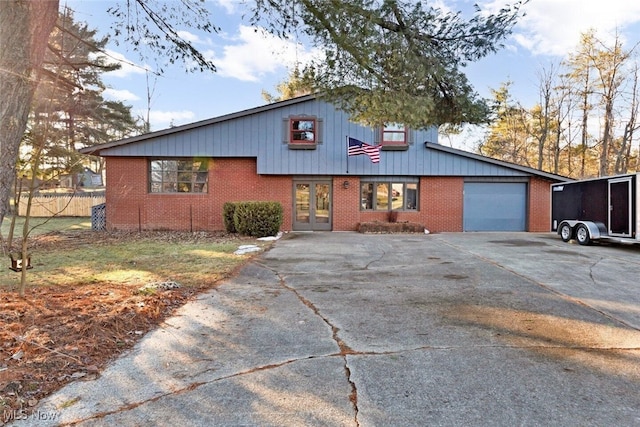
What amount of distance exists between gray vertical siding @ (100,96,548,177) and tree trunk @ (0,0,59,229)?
36.6ft

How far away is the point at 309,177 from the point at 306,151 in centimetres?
111

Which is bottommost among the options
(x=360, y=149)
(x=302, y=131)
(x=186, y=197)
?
(x=186, y=197)

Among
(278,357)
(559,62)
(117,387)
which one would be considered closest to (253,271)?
(278,357)

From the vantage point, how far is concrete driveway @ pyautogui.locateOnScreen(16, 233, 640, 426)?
2.33m

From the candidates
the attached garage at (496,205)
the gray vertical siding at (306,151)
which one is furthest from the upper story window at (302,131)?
the attached garage at (496,205)

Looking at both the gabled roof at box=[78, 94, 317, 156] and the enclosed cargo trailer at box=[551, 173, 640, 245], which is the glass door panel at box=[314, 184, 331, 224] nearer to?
the gabled roof at box=[78, 94, 317, 156]

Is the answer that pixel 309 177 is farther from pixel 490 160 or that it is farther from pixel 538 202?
pixel 538 202

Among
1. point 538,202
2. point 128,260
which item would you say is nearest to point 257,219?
point 128,260

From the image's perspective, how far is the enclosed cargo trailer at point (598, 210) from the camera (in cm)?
989

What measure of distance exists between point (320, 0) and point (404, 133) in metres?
9.94

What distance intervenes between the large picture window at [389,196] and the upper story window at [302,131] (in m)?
2.83

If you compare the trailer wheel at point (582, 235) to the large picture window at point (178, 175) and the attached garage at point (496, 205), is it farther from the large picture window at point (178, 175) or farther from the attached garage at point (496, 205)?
the large picture window at point (178, 175)

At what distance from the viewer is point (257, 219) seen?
42.0 feet

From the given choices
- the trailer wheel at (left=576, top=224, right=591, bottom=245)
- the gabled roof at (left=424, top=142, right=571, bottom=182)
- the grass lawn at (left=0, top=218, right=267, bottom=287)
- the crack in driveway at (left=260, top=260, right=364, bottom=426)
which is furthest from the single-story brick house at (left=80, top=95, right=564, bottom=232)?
the crack in driveway at (left=260, top=260, right=364, bottom=426)
